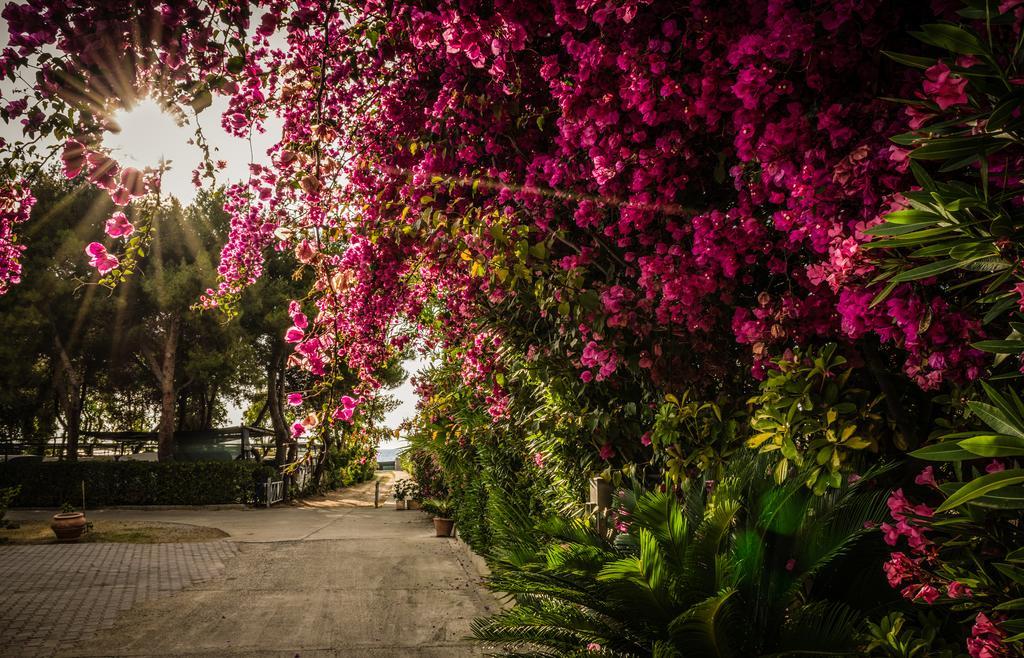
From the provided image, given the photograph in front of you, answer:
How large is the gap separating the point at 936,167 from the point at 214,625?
6.96 meters

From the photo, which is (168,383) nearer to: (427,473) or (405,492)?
(405,492)

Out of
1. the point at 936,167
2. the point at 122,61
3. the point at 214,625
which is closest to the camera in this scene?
the point at 936,167

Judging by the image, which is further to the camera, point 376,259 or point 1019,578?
point 376,259

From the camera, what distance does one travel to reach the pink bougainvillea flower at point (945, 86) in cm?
127

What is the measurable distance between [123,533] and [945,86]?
16.0m

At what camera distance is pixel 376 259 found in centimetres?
383

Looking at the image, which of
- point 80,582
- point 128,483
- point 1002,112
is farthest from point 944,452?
point 128,483

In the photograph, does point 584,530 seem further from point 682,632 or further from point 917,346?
point 917,346

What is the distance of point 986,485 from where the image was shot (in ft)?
3.75

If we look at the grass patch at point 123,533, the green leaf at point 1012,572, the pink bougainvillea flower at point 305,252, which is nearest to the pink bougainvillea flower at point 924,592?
the green leaf at point 1012,572

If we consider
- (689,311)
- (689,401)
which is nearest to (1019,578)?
(689,311)

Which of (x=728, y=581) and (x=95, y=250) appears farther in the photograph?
(x=95, y=250)

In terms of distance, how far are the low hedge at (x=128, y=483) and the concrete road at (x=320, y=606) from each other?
29.4ft

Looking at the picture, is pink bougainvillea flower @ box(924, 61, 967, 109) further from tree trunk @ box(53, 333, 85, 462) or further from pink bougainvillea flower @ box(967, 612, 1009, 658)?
tree trunk @ box(53, 333, 85, 462)
